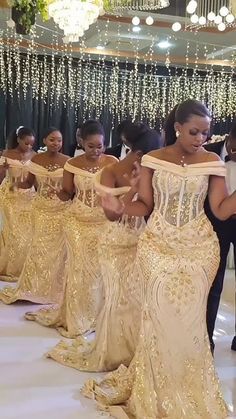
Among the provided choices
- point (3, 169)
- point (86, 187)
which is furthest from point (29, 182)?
point (86, 187)

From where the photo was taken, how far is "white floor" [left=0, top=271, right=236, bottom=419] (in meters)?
3.20

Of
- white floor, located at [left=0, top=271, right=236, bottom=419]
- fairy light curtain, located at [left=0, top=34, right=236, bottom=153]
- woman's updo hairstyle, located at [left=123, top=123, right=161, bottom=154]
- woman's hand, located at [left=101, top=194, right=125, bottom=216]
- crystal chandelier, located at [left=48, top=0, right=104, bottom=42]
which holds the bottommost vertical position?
white floor, located at [left=0, top=271, right=236, bottom=419]

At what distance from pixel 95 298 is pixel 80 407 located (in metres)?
1.45

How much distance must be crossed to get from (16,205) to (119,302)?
9.97 feet

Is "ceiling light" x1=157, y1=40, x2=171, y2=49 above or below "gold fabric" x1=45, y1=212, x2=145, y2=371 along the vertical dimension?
above

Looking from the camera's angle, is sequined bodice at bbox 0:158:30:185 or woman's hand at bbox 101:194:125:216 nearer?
woman's hand at bbox 101:194:125:216

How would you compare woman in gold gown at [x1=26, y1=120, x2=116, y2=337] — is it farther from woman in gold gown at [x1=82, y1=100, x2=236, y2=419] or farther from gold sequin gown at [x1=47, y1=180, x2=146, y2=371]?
woman in gold gown at [x1=82, y1=100, x2=236, y2=419]

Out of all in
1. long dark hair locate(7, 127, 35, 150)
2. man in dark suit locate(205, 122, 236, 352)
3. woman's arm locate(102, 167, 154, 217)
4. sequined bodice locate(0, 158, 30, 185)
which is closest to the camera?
woman's arm locate(102, 167, 154, 217)

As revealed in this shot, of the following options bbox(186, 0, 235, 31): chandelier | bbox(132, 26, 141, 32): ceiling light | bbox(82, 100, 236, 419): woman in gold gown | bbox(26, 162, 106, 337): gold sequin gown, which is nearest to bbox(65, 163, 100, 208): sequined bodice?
bbox(26, 162, 106, 337): gold sequin gown

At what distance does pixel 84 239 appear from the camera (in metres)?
4.59

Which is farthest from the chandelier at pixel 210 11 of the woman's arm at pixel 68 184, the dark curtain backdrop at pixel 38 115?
the dark curtain backdrop at pixel 38 115

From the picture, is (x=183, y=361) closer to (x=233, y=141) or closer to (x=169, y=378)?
(x=169, y=378)

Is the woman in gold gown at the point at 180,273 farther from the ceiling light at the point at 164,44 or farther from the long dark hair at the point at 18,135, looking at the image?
the ceiling light at the point at 164,44

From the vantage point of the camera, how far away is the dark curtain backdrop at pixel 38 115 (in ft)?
38.5
